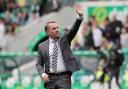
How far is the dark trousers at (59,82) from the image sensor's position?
1296cm

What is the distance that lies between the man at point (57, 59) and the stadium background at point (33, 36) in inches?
258

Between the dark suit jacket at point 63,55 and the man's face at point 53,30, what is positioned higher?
the man's face at point 53,30

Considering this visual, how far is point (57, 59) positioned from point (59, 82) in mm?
415

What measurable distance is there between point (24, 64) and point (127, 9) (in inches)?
152

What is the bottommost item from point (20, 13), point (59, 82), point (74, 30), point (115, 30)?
point (59, 82)

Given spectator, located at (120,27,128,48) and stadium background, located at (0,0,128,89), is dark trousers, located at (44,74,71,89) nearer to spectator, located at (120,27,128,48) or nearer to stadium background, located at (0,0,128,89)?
stadium background, located at (0,0,128,89)

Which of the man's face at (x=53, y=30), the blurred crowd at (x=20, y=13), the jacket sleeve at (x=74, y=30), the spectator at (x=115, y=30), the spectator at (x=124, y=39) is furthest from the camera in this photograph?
the blurred crowd at (x=20, y=13)

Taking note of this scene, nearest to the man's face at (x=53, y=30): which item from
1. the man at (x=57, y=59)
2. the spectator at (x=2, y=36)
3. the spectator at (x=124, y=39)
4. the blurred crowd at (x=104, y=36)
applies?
the man at (x=57, y=59)

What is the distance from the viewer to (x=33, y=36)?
82.7 ft

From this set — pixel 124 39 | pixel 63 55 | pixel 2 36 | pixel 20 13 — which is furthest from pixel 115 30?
pixel 63 55

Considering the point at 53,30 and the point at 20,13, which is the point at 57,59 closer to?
the point at 53,30

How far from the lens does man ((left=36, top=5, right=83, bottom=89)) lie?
13.0 meters

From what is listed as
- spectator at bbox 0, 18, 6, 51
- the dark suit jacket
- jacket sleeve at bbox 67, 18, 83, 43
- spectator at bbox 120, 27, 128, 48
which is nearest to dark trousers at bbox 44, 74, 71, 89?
the dark suit jacket

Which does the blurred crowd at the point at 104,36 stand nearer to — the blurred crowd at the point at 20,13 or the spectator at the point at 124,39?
the spectator at the point at 124,39
